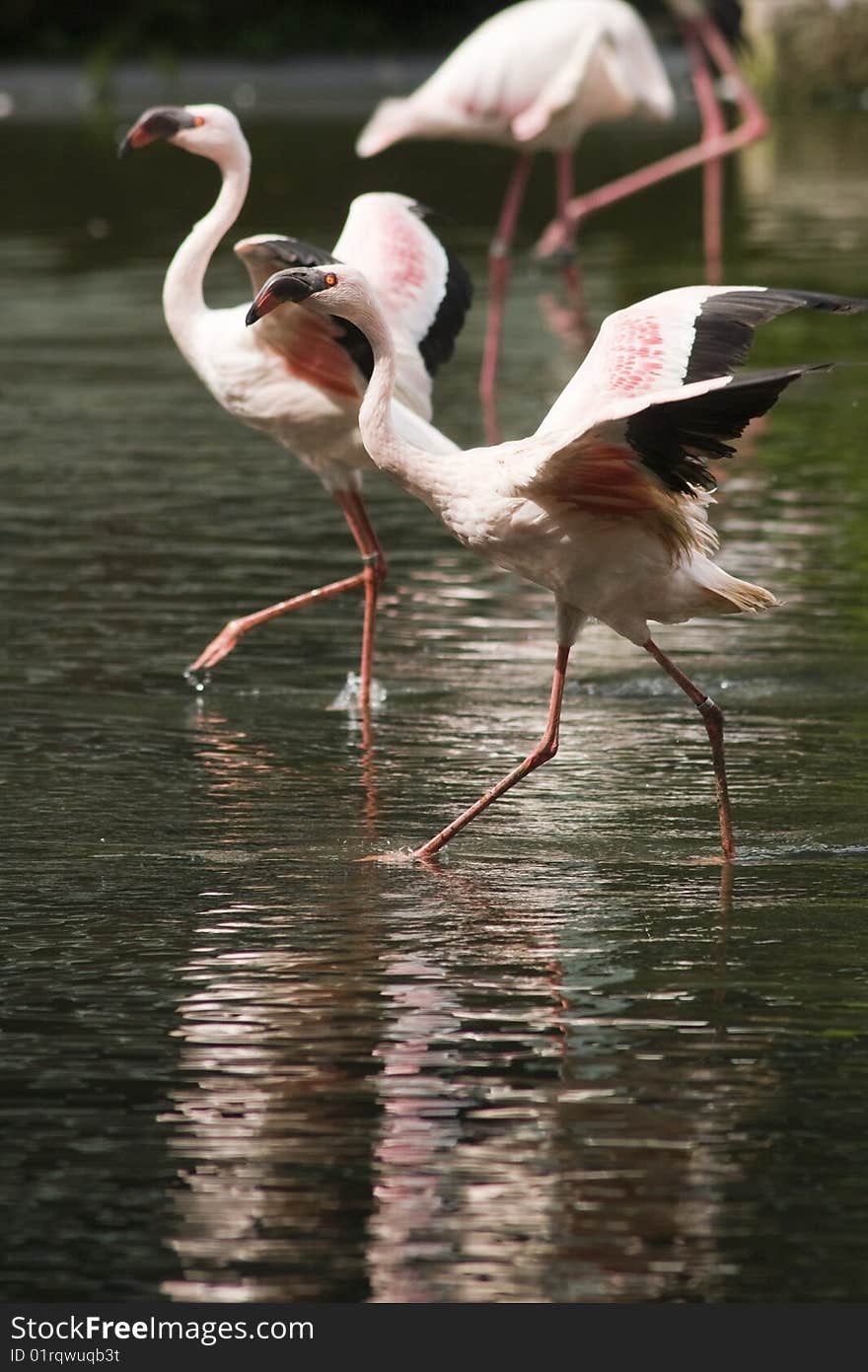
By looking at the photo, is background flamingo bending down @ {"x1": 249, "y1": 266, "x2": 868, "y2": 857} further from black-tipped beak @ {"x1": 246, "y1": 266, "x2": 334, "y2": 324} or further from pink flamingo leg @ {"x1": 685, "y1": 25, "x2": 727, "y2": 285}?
pink flamingo leg @ {"x1": 685, "y1": 25, "x2": 727, "y2": 285}

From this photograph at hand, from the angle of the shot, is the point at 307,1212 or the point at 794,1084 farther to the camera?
the point at 794,1084

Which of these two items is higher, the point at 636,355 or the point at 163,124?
the point at 163,124

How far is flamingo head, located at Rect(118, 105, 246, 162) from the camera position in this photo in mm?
8820

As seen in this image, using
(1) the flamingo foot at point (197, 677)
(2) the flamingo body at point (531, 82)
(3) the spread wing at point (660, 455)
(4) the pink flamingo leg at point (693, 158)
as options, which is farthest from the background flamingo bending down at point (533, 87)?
(3) the spread wing at point (660, 455)

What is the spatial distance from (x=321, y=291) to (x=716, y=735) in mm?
1459

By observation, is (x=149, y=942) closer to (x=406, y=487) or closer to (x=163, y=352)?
(x=406, y=487)

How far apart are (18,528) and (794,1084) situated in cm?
594

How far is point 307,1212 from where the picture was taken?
4.18 meters

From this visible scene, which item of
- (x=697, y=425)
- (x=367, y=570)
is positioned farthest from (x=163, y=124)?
(x=697, y=425)

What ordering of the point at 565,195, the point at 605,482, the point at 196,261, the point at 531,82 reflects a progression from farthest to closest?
the point at 565,195 → the point at 531,82 → the point at 196,261 → the point at 605,482

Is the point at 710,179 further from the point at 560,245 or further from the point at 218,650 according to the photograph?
the point at 218,650

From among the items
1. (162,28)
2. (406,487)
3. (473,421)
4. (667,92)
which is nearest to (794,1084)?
(406,487)

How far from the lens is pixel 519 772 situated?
6.21 meters

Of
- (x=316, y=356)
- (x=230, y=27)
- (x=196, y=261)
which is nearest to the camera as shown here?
(x=316, y=356)
